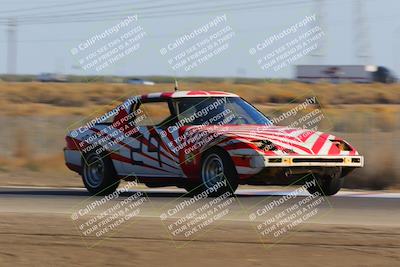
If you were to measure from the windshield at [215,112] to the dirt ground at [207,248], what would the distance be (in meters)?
3.45

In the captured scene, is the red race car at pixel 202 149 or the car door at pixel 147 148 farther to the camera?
the car door at pixel 147 148

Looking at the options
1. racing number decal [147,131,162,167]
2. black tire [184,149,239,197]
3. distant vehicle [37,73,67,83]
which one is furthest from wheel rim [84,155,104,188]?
distant vehicle [37,73,67,83]

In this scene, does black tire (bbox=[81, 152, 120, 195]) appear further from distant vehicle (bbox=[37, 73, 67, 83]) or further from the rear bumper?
distant vehicle (bbox=[37, 73, 67, 83])

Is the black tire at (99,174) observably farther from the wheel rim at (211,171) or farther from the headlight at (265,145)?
the headlight at (265,145)

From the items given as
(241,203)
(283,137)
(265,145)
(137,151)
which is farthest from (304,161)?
(137,151)

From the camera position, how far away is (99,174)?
14789 millimetres

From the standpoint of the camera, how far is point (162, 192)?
1535 centimetres

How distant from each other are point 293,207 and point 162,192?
3.54 meters

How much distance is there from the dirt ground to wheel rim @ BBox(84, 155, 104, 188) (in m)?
4.06

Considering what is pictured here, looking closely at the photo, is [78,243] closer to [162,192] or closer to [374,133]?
[162,192]

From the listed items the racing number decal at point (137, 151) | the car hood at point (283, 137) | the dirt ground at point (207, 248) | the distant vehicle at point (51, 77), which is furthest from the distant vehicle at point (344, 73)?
the dirt ground at point (207, 248)

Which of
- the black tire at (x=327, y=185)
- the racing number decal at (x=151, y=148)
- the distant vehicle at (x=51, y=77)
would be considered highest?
the racing number decal at (x=151, y=148)

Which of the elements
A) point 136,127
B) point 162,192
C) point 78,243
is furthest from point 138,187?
point 78,243

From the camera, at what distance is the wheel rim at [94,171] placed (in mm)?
14734
